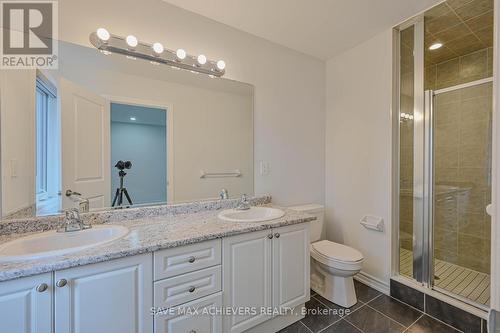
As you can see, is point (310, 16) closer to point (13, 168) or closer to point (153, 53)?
point (153, 53)

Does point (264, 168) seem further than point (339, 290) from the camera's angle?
Yes

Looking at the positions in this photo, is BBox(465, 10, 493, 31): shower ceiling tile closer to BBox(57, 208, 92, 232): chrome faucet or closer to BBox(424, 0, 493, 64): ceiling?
BBox(424, 0, 493, 64): ceiling

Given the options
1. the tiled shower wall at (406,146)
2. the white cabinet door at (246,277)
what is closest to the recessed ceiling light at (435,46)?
the tiled shower wall at (406,146)

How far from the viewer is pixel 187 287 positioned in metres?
1.20

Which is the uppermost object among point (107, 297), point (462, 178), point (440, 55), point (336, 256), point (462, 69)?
point (440, 55)

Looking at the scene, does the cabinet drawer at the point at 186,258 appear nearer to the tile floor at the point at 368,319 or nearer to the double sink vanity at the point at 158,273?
the double sink vanity at the point at 158,273

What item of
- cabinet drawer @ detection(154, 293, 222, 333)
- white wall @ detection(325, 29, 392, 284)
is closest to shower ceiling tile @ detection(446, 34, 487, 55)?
white wall @ detection(325, 29, 392, 284)

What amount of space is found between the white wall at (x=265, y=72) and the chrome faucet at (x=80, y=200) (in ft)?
3.16

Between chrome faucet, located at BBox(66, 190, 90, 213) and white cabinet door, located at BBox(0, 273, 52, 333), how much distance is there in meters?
0.58

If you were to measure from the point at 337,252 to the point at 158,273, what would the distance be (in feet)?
4.83

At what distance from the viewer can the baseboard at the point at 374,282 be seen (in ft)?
6.60

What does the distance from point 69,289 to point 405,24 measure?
9.48 ft

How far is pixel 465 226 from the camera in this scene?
2.17 meters

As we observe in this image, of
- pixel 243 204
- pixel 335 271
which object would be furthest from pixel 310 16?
pixel 335 271
